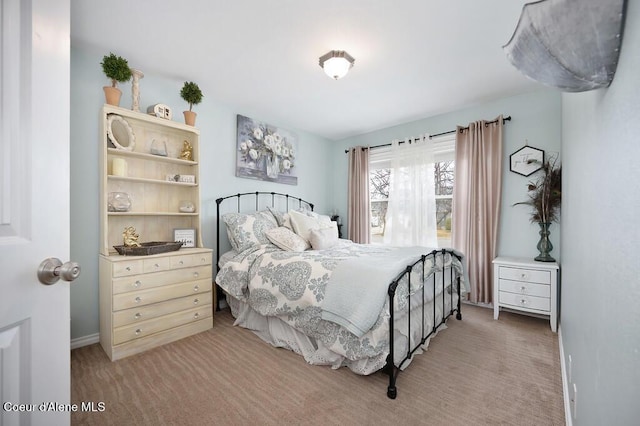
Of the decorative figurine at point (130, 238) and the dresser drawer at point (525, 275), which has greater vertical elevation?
the decorative figurine at point (130, 238)

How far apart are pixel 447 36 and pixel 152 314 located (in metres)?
3.39

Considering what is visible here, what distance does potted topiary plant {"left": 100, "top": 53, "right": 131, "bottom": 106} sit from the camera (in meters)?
2.18

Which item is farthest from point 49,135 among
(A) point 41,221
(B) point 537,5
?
(B) point 537,5

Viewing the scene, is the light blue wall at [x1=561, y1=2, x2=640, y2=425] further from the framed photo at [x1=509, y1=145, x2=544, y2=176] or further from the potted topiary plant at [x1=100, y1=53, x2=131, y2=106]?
the potted topiary plant at [x1=100, y1=53, x2=131, y2=106]

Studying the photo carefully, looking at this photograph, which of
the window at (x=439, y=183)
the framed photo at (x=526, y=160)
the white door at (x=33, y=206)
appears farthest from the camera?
the window at (x=439, y=183)

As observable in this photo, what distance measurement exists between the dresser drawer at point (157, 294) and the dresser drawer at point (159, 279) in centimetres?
4

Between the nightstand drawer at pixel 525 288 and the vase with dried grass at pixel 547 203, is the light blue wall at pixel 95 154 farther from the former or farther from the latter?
the vase with dried grass at pixel 547 203

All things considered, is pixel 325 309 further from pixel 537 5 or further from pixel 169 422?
pixel 537 5

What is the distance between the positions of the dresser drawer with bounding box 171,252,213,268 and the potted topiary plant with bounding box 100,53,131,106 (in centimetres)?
146

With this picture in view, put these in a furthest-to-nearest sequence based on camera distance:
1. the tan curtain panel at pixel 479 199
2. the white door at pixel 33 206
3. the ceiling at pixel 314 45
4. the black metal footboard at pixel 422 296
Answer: the tan curtain panel at pixel 479 199
the ceiling at pixel 314 45
the black metal footboard at pixel 422 296
the white door at pixel 33 206

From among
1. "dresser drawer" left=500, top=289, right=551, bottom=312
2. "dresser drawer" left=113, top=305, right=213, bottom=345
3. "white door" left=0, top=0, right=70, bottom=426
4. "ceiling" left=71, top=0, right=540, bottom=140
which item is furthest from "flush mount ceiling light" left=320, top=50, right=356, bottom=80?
"dresser drawer" left=500, top=289, right=551, bottom=312

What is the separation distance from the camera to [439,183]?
155 inches

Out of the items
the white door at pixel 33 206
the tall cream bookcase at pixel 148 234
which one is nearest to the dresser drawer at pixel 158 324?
the tall cream bookcase at pixel 148 234

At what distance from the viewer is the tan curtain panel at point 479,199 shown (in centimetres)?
327
